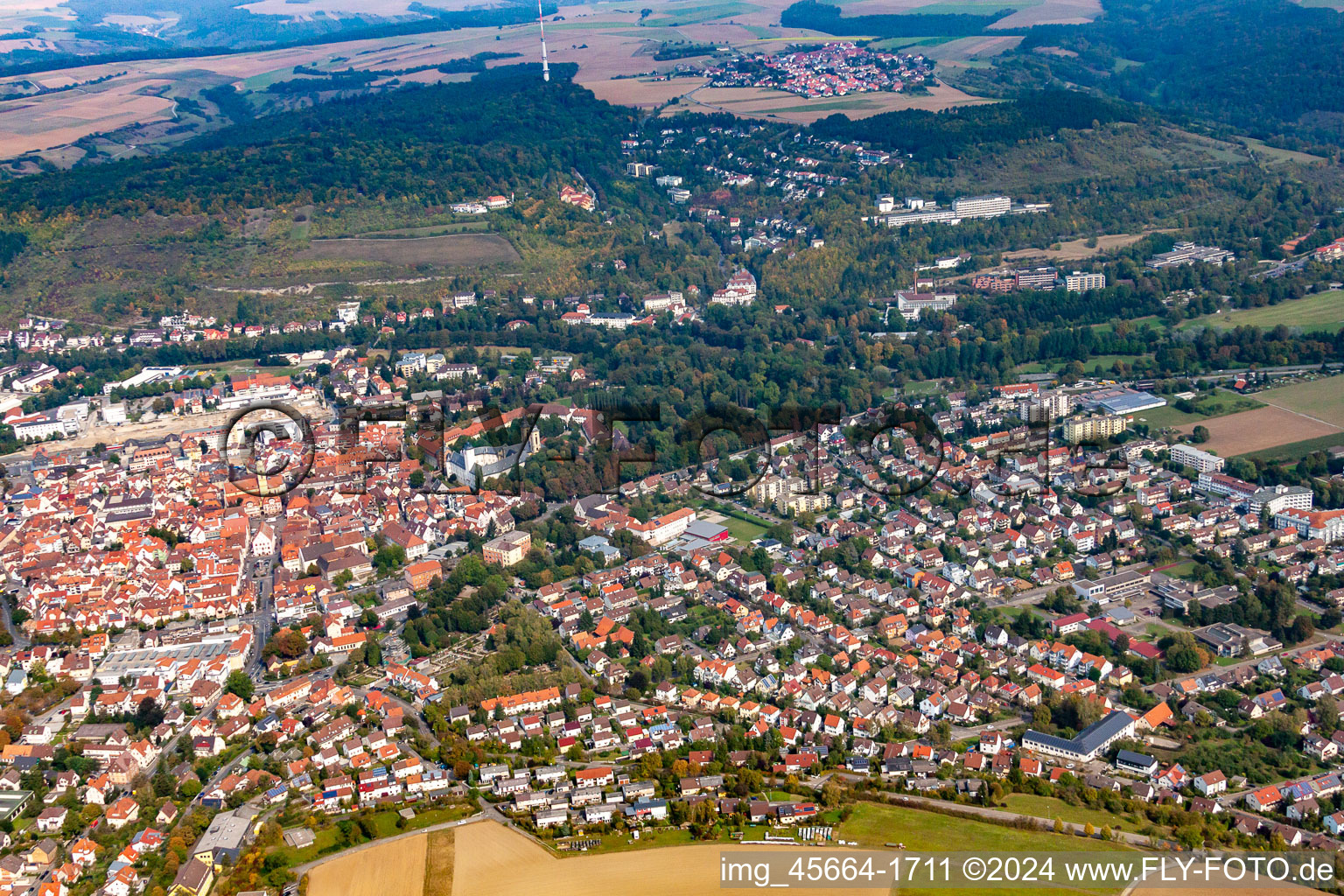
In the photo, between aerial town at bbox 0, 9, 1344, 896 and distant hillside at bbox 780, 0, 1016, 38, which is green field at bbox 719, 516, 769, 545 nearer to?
aerial town at bbox 0, 9, 1344, 896

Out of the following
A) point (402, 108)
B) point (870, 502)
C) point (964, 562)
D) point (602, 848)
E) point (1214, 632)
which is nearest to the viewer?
point (602, 848)

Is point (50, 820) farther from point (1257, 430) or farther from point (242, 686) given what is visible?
point (1257, 430)

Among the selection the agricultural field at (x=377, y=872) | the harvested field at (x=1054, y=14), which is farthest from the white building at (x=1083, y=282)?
the harvested field at (x=1054, y=14)

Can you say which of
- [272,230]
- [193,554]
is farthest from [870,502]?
[272,230]

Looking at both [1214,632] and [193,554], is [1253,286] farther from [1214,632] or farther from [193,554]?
[193,554]

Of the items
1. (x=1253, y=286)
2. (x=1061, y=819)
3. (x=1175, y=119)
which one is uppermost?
(x=1175, y=119)

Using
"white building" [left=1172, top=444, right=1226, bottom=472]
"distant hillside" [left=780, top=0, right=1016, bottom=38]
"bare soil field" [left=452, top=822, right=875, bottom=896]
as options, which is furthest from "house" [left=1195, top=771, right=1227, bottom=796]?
"distant hillside" [left=780, top=0, right=1016, bottom=38]

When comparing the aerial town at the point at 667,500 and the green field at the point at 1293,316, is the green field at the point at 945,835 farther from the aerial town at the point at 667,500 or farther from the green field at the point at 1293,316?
the green field at the point at 1293,316
